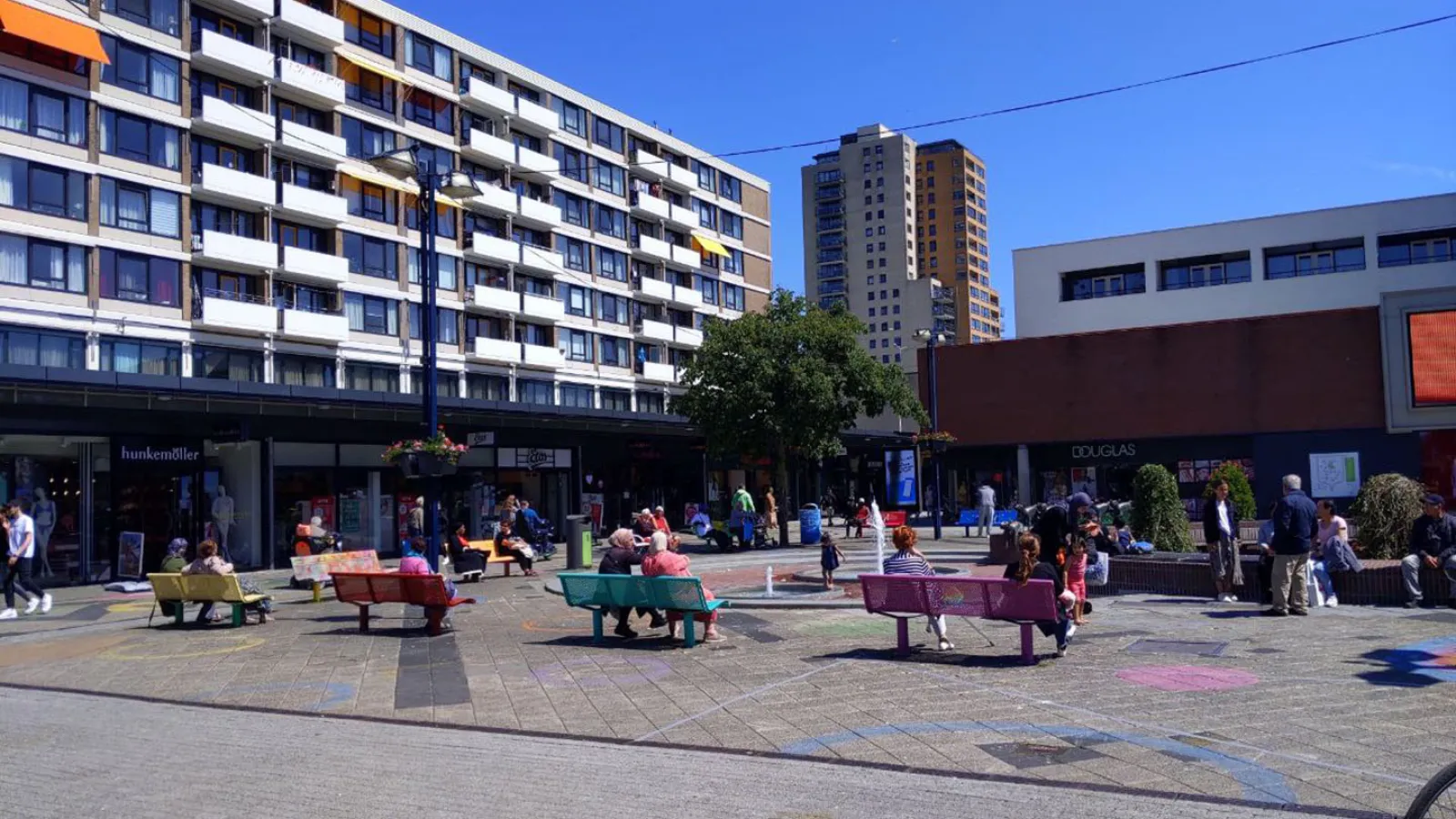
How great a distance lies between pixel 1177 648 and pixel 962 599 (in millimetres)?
2357

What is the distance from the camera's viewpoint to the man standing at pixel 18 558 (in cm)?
1662

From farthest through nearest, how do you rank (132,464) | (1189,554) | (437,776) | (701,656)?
(132,464) → (1189,554) → (701,656) → (437,776)

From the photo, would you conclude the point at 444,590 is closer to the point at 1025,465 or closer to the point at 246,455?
the point at 246,455

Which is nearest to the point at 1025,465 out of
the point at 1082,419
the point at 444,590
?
the point at 1082,419

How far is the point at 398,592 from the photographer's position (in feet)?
48.4

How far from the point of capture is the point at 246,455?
31469 mm

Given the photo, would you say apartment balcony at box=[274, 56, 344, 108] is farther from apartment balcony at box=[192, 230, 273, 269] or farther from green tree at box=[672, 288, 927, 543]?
green tree at box=[672, 288, 927, 543]

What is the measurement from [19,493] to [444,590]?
56.3ft

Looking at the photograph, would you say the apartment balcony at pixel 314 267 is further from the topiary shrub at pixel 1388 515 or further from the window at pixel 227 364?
the topiary shrub at pixel 1388 515

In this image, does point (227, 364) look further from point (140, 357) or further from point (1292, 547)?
point (1292, 547)

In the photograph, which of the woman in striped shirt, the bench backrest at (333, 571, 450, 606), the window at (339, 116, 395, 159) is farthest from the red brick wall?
the bench backrest at (333, 571, 450, 606)

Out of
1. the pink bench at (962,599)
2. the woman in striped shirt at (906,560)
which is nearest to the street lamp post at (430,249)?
the woman in striped shirt at (906,560)

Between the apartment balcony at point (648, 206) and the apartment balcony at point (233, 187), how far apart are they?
24.8 m

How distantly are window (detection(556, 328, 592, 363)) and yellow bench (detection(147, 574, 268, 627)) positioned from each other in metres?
41.6
